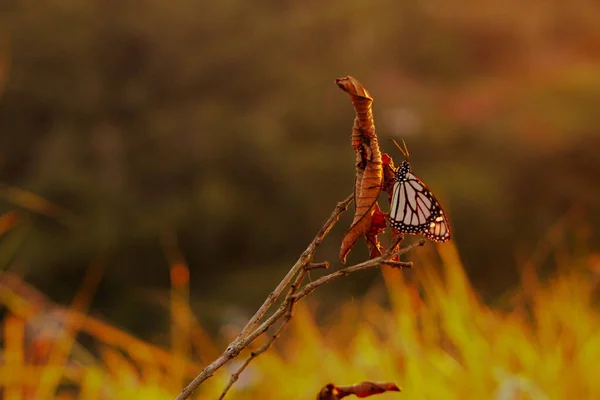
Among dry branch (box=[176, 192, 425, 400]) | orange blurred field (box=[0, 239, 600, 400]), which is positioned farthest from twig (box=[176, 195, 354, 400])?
orange blurred field (box=[0, 239, 600, 400])

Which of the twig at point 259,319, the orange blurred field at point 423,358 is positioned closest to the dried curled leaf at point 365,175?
the twig at point 259,319

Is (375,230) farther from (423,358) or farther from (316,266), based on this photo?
(423,358)

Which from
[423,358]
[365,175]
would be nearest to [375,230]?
[365,175]

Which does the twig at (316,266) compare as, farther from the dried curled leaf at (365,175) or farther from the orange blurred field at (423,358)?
the orange blurred field at (423,358)

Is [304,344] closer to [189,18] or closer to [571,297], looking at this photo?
[571,297]

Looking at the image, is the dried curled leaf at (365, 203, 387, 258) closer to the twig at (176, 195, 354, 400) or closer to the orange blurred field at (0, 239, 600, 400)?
the twig at (176, 195, 354, 400)

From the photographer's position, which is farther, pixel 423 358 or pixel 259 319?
pixel 423 358

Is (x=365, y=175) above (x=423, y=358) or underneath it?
above

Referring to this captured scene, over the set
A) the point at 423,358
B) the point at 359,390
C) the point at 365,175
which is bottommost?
the point at 423,358
